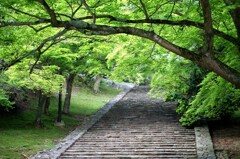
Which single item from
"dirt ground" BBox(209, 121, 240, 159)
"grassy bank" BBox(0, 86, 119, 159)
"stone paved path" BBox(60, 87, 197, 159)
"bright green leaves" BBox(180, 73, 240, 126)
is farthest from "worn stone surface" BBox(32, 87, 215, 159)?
"bright green leaves" BBox(180, 73, 240, 126)

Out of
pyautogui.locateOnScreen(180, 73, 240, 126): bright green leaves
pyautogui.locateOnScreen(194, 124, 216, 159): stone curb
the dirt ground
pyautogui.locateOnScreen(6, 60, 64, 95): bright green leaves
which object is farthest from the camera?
pyautogui.locateOnScreen(6, 60, 64, 95): bright green leaves

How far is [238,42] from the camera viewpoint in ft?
23.3

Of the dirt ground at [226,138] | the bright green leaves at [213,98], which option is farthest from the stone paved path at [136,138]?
the bright green leaves at [213,98]

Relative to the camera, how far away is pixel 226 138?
14.1m

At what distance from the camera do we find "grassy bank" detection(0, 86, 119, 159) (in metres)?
13.4

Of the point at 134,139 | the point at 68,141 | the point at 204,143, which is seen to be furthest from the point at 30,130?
the point at 204,143

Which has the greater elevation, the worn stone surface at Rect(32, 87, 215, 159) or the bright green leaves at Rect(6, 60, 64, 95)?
the bright green leaves at Rect(6, 60, 64, 95)

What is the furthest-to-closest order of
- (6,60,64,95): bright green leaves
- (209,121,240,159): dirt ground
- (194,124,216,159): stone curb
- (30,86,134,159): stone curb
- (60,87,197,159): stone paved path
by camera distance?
(6,60,64,95): bright green leaves
(60,87,197,159): stone paved path
(30,86,134,159): stone curb
(209,121,240,159): dirt ground
(194,124,216,159): stone curb

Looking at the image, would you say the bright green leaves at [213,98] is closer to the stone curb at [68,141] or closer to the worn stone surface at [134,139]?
the worn stone surface at [134,139]

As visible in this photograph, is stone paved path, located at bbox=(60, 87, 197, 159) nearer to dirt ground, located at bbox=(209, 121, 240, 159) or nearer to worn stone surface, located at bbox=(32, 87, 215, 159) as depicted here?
worn stone surface, located at bbox=(32, 87, 215, 159)

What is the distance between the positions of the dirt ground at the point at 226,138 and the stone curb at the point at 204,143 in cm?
23

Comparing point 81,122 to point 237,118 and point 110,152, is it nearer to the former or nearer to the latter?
point 110,152

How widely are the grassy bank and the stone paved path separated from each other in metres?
1.37

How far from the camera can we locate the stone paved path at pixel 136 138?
1282 cm
